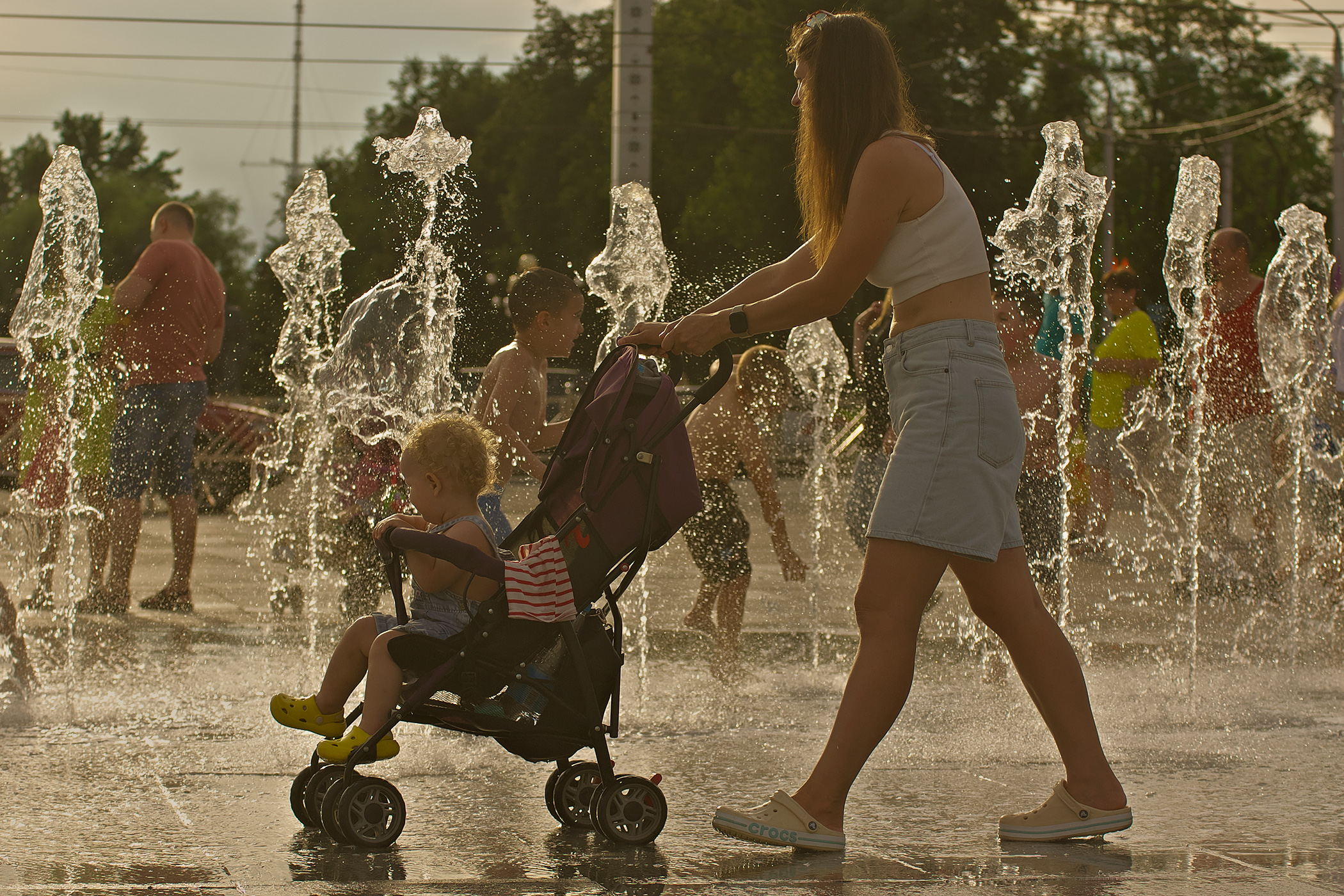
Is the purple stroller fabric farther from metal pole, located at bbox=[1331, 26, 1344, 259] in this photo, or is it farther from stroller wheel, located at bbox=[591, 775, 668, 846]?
metal pole, located at bbox=[1331, 26, 1344, 259]

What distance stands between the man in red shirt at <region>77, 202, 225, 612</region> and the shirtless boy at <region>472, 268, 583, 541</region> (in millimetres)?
3021

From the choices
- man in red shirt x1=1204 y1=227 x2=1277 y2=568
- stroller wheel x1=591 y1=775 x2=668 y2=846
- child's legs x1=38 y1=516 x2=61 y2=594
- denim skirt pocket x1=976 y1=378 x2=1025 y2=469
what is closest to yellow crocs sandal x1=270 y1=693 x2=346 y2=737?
stroller wheel x1=591 y1=775 x2=668 y2=846

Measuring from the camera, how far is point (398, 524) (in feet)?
12.0

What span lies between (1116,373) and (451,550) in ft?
22.2

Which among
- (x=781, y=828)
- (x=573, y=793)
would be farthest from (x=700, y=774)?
(x=781, y=828)

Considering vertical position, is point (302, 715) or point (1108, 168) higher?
point (1108, 168)

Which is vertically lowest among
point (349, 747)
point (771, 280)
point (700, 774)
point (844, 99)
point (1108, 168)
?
point (700, 774)

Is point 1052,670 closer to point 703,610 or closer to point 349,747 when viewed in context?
point 349,747

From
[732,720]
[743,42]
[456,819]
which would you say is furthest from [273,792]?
[743,42]

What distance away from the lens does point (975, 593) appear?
3.63 metres

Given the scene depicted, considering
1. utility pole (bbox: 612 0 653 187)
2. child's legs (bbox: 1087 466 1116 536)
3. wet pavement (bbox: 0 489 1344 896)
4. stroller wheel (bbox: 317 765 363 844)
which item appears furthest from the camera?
utility pole (bbox: 612 0 653 187)

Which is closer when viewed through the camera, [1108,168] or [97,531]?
[97,531]

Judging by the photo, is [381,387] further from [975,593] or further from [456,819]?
[975,593]

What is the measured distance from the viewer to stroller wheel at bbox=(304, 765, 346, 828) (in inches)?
137
